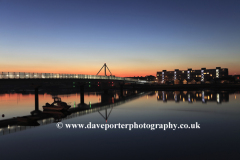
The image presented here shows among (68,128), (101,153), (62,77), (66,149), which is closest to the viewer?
(101,153)

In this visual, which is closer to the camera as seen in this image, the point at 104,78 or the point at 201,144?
the point at 201,144

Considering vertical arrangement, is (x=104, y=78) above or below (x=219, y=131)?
above

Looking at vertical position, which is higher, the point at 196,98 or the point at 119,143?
the point at 119,143

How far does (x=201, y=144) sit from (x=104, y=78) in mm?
80682

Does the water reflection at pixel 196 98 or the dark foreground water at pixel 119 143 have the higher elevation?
the dark foreground water at pixel 119 143

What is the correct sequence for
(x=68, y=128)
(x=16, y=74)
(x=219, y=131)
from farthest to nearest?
(x=16, y=74) → (x=68, y=128) → (x=219, y=131)

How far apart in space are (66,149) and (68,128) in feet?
35.4

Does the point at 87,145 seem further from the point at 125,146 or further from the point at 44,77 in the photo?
the point at 44,77

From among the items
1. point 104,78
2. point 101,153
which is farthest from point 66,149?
point 104,78

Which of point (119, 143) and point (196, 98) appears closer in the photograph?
point (119, 143)

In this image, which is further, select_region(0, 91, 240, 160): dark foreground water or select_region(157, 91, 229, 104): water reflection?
select_region(157, 91, 229, 104): water reflection

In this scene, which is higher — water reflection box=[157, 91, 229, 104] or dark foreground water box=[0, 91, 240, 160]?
dark foreground water box=[0, 91, 240, 160]

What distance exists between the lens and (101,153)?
69.8ft

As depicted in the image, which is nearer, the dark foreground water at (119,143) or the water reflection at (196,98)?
the dark foreground water at (119,143)
